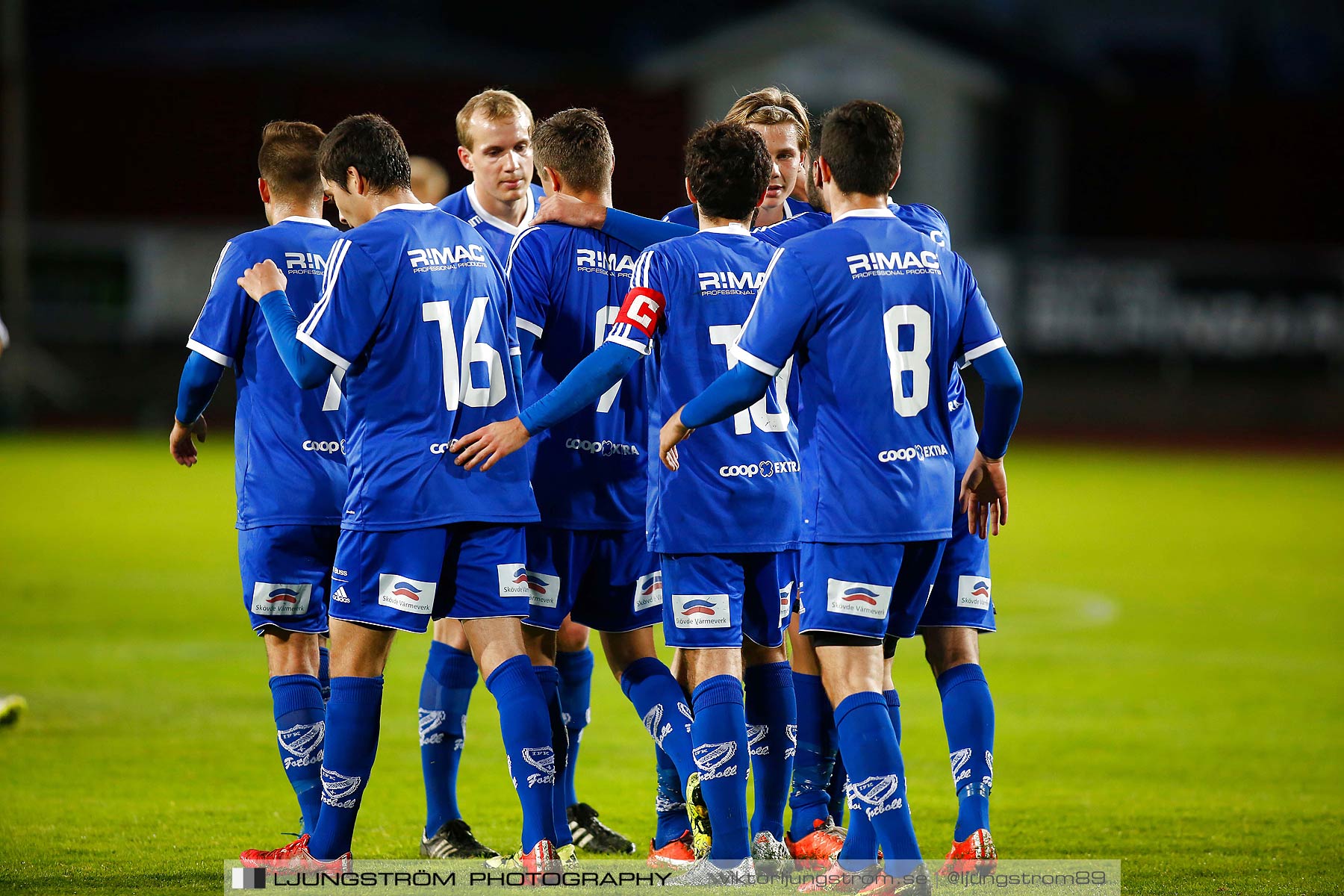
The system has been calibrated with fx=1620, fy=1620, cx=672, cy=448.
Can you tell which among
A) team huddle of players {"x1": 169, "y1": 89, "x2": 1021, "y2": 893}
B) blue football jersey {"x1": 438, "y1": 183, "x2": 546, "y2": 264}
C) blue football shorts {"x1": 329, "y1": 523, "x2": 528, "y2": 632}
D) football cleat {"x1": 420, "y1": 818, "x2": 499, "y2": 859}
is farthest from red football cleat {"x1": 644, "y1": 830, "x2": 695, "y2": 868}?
blue football jersey {"x1": 438, "y1": 183, "x2": 546, "y2": 264}

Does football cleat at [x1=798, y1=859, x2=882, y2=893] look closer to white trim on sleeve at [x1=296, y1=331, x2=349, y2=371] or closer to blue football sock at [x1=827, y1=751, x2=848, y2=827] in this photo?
blue football sock at [x1=827, y1=751, x2=848, y2=827]

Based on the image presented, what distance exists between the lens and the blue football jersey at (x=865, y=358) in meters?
4.67

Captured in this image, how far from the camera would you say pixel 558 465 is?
17.6 ft

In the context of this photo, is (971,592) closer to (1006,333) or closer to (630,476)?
(630,476)

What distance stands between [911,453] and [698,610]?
82 cm

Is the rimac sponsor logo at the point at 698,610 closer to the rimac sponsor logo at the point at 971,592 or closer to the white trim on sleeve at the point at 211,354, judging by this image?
the rimac sponsor logo at the point at 971,592

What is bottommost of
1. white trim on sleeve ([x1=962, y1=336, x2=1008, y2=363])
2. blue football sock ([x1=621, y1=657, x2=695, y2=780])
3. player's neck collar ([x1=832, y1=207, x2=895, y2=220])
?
blue football sock ([x1=621, y1=657, x2=695, y2=780])

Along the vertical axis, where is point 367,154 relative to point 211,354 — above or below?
above

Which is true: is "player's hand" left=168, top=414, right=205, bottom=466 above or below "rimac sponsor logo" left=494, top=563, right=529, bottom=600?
above

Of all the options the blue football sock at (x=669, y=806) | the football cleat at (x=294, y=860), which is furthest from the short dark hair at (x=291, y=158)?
the blue football sock at (x=669, y=806)

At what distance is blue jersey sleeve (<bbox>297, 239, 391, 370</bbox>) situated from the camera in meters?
4.72

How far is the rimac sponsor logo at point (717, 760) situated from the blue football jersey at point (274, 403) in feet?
4.67

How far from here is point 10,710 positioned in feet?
24.3

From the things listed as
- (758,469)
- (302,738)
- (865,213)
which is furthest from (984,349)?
(302,738)
